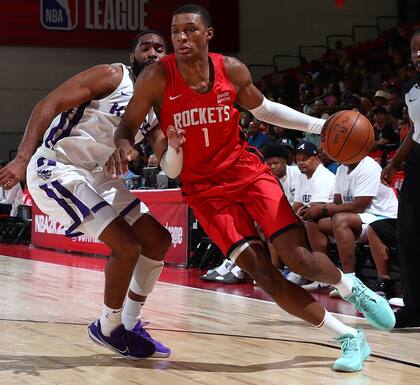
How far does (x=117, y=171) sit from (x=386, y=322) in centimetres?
158

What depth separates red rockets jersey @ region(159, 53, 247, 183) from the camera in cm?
406

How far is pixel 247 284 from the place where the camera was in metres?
7.96

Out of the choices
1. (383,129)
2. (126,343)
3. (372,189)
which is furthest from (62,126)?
(383,129)

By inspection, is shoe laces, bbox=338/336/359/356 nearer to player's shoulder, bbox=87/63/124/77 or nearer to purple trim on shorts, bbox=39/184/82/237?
purple trim on shorts, bbox=39/184/82/237

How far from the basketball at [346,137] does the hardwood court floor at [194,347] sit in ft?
3.50

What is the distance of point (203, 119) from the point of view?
13.3 ft

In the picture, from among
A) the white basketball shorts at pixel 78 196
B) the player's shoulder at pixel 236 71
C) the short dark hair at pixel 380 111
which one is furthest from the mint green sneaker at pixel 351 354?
the short dark hair at pixel 380 111

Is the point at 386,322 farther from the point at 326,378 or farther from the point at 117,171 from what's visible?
the point at 117,171

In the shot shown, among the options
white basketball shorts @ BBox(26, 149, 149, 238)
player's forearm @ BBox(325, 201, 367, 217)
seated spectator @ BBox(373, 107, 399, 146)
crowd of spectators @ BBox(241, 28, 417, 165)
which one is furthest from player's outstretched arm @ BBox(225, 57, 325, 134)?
seated spectator @ BBox(373, 107, 399, 146)

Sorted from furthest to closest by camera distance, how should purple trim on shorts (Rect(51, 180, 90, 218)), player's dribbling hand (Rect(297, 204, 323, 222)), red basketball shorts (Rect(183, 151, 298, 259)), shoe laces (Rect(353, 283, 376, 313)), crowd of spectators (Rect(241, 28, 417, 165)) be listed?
1. crowd of spectators (Rect(241, 28, 417, 165))
2. player's dribbling hand (Rect(297, 204, 323, 222))
3. purple trim on shorts (Rect(51, 180, 90, 218))
4. shoe laces (Rect(353, 283, 376, 313))
5. red basketball shorts (Rect(183, 151, 298, 259))

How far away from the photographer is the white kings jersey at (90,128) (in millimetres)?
4352

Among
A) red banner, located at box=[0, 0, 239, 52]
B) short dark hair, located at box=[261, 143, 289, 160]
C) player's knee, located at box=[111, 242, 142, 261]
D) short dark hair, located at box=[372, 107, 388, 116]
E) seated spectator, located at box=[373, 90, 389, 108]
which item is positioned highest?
red banner, located at box=[0, 0, 239, 52]

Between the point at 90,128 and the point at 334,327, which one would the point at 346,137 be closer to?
the point at 334,327

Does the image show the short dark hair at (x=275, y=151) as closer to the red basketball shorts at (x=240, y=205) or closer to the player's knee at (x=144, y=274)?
the player's knee at (x=144, y=274)
